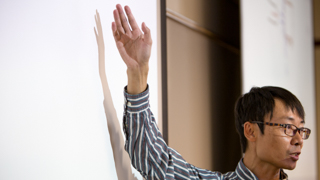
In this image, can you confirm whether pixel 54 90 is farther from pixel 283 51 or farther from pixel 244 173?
pixel 283 51

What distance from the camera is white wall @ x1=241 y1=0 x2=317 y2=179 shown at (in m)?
2.20

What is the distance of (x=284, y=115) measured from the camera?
1343 millimetres

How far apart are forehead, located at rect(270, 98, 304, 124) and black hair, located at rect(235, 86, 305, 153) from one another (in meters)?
0.01

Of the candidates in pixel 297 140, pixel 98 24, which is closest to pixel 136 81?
pixel 98 24

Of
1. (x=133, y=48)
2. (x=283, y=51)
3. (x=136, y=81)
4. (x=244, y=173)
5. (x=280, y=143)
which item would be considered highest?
(x=283, y=51)

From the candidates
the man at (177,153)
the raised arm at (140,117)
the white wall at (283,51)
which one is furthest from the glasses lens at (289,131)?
the white wall at (283,51)

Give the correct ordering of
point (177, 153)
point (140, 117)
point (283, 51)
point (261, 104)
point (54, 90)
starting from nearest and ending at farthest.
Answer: point (54, 90)
point (140, 117)
point (177, 153)
point (261, 104)
point (283, 51)

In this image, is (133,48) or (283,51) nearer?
(133,48)

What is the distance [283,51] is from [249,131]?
1.30 m

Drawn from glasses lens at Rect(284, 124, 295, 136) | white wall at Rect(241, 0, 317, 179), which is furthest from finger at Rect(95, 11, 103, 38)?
white wall at Rect(241, 0, 317, 179)

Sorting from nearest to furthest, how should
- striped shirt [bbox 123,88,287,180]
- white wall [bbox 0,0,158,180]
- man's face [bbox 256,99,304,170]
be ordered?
1. white wall [bbox 0,0,158,180]
2. striped shirt [bbox 123,88,287,180]
3. man's face [bbox 256,99,304,170]

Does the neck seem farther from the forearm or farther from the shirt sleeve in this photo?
the forearm

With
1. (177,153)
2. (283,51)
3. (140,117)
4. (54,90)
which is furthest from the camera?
(283,51)

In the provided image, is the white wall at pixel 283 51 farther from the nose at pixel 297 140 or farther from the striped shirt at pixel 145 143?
the striped shirt at pixel 145 143
